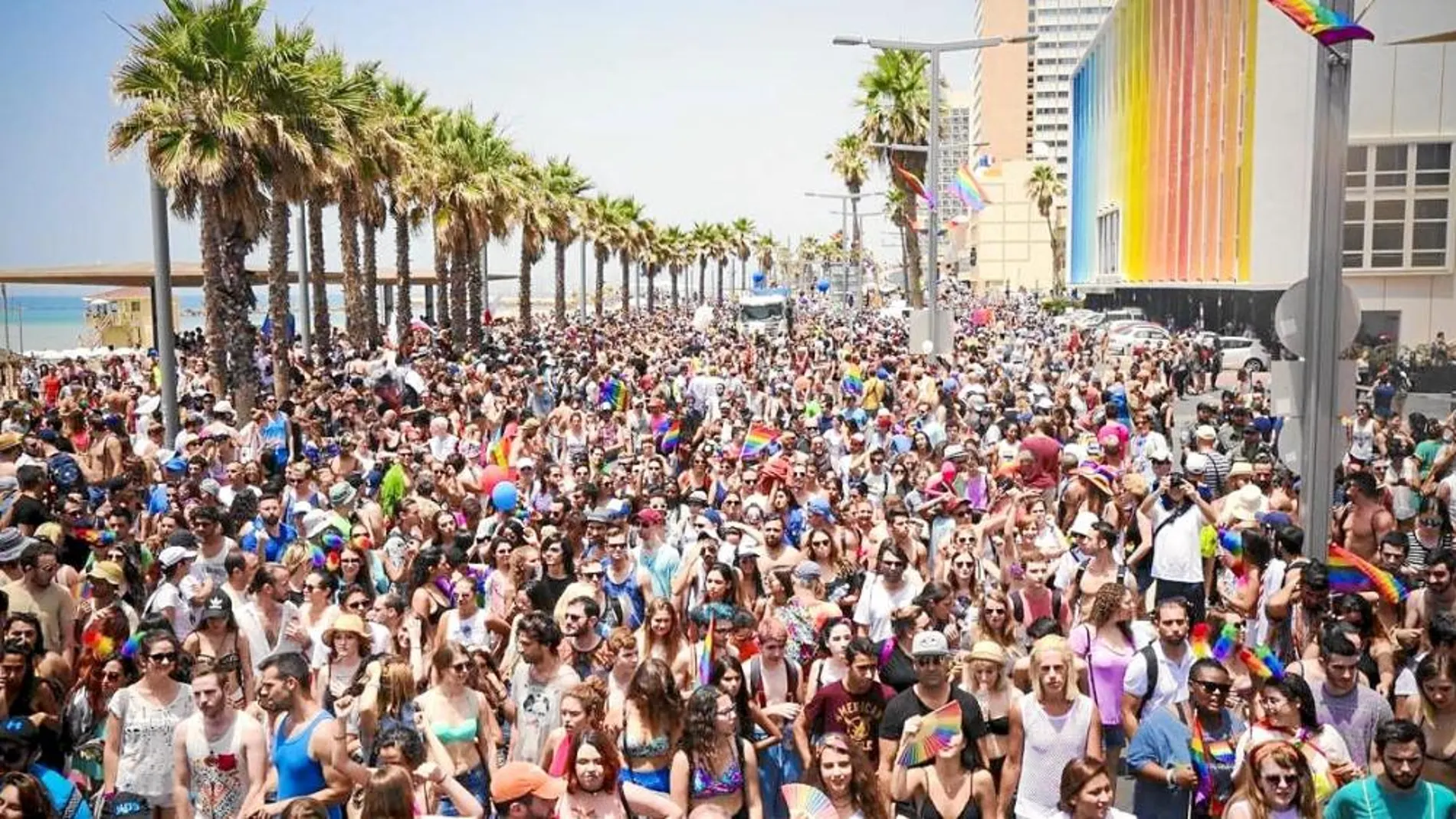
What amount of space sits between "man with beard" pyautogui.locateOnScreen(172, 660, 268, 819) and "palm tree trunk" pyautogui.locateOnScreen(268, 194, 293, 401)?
51.6 feet

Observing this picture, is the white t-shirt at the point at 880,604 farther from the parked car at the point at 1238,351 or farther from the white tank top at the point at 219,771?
the parked car at the point at 1238,351

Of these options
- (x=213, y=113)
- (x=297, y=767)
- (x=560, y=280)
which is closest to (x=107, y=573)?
(x=297, y=767)

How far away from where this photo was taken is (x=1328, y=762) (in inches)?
205

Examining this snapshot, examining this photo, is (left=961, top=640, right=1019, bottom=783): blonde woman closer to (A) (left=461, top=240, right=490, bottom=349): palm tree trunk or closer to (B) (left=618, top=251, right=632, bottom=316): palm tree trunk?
(A) (left=461, top=240, right=490, bottom=349): palm tree trunk

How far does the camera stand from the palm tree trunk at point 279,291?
2158 centimetres

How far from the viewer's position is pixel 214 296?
63.5 ft

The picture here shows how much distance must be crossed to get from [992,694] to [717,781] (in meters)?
1.30

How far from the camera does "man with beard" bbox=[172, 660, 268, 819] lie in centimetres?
552

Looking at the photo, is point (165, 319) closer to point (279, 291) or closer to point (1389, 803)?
point (279, 291)

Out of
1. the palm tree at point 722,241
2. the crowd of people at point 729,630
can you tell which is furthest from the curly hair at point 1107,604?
the palm tree at point 722,241

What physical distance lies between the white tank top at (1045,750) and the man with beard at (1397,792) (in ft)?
3.29

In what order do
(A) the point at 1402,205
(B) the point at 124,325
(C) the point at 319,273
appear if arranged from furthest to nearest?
(B) the point at 124,325, (A) the point at 1402,205, (C) the point at 319,273

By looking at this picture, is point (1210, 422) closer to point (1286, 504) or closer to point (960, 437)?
point (960, 437)

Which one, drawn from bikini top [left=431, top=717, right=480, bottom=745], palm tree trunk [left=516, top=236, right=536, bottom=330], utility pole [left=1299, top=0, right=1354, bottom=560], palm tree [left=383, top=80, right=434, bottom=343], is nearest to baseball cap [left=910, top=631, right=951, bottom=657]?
bikini top [left=431, top=717, right=480, bottom=745]
